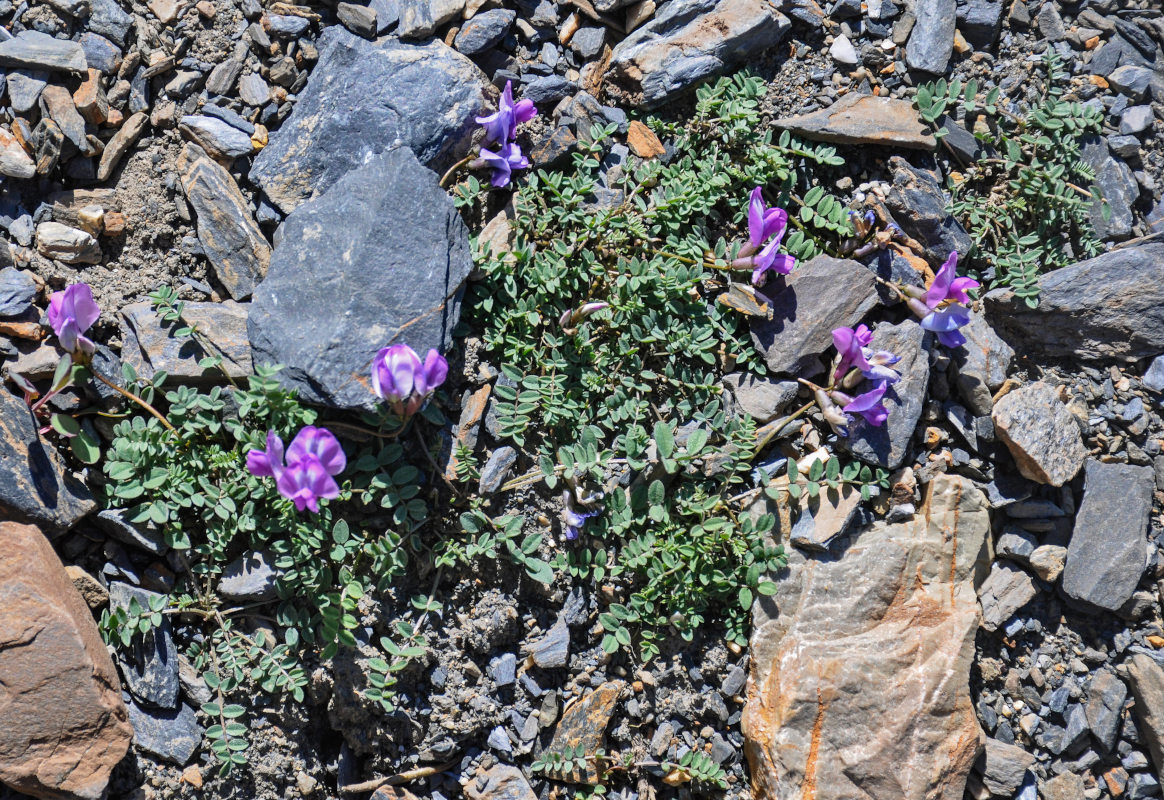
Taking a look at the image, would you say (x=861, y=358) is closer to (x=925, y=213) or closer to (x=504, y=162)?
(x=925, y=213)

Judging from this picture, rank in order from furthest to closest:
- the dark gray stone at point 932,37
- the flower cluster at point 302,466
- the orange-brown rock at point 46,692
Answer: the dark gray stone at point 932,37 < the flower cluster at point 302,466 < the orange-brown rock at point 46,692

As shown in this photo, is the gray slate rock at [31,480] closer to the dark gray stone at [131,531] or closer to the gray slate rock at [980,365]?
the dark gray stone at [131,531]

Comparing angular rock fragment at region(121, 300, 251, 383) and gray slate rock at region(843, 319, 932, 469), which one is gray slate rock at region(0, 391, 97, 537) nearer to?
angular rock fragment at region(121, 300, 251, 383)

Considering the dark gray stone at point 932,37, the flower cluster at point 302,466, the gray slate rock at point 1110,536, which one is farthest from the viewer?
the dark gray stone at point 932,37

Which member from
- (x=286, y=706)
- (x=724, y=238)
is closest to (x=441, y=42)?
(x=724, y=238)

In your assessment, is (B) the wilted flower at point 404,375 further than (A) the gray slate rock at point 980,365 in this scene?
No

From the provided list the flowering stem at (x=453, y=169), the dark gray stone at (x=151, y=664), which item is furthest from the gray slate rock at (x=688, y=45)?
the dark gray stone at (x=151, y=664)
